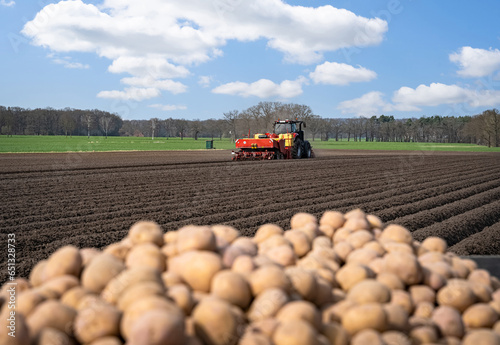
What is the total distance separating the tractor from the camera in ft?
82.0

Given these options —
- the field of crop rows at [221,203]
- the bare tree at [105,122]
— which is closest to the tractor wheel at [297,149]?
the field of crop rows at [221,203]

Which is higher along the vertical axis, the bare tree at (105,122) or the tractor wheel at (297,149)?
the bare tree at (105,122)

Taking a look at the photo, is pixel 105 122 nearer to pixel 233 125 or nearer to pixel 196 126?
pixel 196 126

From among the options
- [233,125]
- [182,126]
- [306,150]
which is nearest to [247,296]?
[306,150]

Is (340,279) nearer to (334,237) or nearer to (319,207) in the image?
(334,237)

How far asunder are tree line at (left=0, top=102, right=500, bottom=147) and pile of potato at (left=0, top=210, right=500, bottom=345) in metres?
76.3

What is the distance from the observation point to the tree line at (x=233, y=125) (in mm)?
85812

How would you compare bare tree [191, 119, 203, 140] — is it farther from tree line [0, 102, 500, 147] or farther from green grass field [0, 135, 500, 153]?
green grass field [0, 135, 500, 153]

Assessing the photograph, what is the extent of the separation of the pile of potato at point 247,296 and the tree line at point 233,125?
250 feet

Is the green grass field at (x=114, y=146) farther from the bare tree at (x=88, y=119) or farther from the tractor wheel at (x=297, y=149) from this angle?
the bare tree at (x=88, y=119)

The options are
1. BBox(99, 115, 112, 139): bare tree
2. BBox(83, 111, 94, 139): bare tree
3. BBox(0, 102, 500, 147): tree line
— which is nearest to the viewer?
BBox(0, 102, 500, 147): tree line

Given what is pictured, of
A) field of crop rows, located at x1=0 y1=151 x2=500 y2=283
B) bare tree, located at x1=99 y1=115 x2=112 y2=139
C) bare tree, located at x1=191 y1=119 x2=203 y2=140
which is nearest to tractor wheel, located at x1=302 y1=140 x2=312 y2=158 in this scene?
field of crop rows, located at x1=0 y1=151 x2=500 y2=283

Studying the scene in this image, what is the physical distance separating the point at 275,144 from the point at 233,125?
6829 cm

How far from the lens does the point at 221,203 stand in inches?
461
